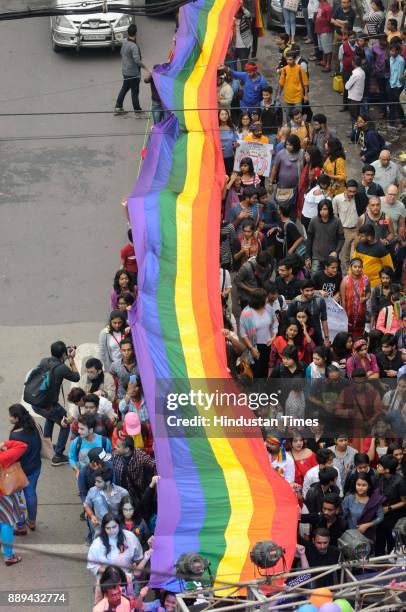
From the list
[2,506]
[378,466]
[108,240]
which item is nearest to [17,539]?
Answer: [2,506]

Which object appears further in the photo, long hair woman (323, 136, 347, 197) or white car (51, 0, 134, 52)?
white car (51, 0, 134, 52)

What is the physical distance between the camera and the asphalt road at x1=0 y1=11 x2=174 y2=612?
1555cm

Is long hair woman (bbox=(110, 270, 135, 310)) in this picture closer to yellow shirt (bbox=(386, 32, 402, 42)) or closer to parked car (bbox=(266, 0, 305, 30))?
yellow shirt (bbox=(386, 32, 402, 42))

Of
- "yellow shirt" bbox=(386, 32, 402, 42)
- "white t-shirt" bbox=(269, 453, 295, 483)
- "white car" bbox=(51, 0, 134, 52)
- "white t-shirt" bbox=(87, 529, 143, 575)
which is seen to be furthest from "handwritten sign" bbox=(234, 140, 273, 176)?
"white t-shirt" bbox=(87, 529, 143, 575)

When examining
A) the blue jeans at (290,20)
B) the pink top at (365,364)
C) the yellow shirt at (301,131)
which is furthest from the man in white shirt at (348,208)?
the blue jeans at (290,20)

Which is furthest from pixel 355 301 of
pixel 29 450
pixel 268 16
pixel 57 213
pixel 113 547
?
pixel 268 16

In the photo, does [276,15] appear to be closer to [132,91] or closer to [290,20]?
[290,20]

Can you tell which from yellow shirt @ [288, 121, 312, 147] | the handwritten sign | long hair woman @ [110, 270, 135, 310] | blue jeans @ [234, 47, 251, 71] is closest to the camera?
long hair woman @ [110, 270, 135, 310]

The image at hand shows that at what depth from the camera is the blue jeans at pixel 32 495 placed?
49.8 feet

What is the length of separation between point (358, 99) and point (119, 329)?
24.3 ft

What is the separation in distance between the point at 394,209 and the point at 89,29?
316 inches

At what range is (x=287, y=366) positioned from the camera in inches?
624

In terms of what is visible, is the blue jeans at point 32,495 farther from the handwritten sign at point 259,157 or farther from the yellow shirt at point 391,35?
the yellow shirt at point 391,35

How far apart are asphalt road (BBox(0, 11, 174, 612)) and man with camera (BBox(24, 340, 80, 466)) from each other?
57cm
